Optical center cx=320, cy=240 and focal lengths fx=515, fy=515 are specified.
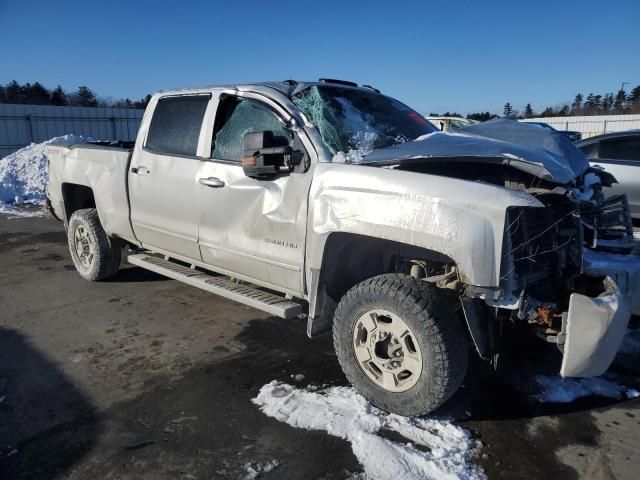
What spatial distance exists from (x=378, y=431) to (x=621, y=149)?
22.9 ft

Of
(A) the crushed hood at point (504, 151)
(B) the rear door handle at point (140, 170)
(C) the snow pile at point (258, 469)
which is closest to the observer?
(C) the snow pile at point (258, 469)

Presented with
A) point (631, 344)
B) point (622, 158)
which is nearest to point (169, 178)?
point (631, 344)

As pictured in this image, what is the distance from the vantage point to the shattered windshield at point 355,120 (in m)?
3.64

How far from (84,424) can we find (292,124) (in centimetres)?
236

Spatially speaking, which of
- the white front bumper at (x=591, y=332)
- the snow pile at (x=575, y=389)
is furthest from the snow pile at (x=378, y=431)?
the snow pile at (x=575, y=389)

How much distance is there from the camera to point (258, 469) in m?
2.71

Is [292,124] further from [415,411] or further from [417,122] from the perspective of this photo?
[415,411]

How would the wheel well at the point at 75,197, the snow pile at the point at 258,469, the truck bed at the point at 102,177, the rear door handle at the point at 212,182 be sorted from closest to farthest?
the snow pile at the point at 258,469 → the rear door handle at the point at 212,182 → the truck bed at the point at 102,177 → the wheel well at the point at 75,197

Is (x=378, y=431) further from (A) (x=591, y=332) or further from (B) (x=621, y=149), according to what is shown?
(B) (x=621, y=149)

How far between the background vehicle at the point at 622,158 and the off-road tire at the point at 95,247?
22.5 feet

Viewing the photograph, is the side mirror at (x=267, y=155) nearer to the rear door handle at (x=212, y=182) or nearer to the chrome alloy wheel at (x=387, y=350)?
the rear door handle at (x=212, y=182)

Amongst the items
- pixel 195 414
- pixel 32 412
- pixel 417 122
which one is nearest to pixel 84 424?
pixel 32 412

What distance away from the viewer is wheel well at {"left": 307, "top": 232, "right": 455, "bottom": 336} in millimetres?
3336

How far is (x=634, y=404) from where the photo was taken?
339 cm
